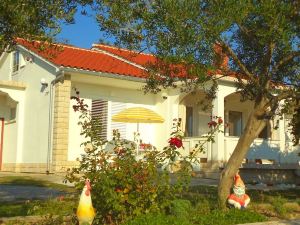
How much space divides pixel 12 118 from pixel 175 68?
43.5ft

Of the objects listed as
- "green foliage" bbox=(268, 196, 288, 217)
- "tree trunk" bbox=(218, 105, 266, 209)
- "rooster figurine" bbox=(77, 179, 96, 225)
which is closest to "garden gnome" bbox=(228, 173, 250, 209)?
"tree trunk" bbox=(218, 105, 266, 209)

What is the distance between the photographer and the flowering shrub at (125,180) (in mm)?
6535

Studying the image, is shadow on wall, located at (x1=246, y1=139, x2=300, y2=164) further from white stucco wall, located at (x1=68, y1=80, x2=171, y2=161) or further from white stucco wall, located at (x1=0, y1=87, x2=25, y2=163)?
white stucco wall, located at (x1=0, y1=87, x2=25, y2=163)

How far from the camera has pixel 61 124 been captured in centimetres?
1769

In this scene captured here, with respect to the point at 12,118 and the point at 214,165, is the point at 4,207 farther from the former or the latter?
the point at 12,118

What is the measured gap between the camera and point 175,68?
31.5 feet

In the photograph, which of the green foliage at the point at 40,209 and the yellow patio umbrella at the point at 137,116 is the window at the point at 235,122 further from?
the green foliage at the point at 40,209

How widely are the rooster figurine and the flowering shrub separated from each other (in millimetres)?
336

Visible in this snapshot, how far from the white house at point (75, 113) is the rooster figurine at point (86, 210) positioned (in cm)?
1108

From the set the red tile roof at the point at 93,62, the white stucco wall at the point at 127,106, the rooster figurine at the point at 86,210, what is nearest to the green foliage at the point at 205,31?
the rooster figurine at the point at 86,210

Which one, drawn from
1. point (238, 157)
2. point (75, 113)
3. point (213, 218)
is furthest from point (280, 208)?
point (75, 113)

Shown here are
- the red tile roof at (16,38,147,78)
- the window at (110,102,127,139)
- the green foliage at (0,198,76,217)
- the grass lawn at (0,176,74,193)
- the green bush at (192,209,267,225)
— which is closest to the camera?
the green bush at (192,209,267,225)

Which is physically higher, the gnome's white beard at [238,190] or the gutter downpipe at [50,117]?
the gutter downpipe at [50,117]

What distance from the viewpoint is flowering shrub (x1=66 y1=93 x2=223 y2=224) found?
6535mm
